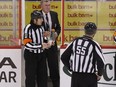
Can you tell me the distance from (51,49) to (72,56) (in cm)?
211

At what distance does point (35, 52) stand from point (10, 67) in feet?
2.67

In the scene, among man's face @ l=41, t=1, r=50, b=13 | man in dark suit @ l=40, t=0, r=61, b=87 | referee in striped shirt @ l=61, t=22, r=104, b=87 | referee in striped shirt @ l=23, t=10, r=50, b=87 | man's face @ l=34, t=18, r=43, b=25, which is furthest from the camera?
man in dark suit @ l=40, t=0, r=61, b=87

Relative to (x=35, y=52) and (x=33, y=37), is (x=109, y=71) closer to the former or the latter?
(x=35, y=52)

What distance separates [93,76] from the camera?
6852 mm

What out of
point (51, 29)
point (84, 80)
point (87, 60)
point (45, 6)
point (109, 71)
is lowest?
point (109, 71)

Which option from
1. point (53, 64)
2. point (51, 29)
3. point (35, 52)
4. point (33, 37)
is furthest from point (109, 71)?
point (33, 37)

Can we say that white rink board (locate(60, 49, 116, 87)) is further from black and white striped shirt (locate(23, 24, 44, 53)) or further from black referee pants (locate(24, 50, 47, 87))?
black and white striped shirt (locate(23, 24, 44, 53))

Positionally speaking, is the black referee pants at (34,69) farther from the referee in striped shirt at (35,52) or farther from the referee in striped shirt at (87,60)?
the referee in striped shirt at (87,60)

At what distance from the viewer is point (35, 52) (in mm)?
8500

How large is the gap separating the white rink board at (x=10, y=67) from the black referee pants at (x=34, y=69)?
51 centimetres

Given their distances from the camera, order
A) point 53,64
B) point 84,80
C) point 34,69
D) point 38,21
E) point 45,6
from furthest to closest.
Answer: point 53,64 < point 45,6 < point 34,69 < point 38,21 < point 84,80

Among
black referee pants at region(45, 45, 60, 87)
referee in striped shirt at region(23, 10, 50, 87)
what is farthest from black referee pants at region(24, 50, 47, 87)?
black referee pants at region(45, 45, 60, 87)

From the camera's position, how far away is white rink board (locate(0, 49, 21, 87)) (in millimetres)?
9047

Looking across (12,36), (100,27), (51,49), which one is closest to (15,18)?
(12,36)
